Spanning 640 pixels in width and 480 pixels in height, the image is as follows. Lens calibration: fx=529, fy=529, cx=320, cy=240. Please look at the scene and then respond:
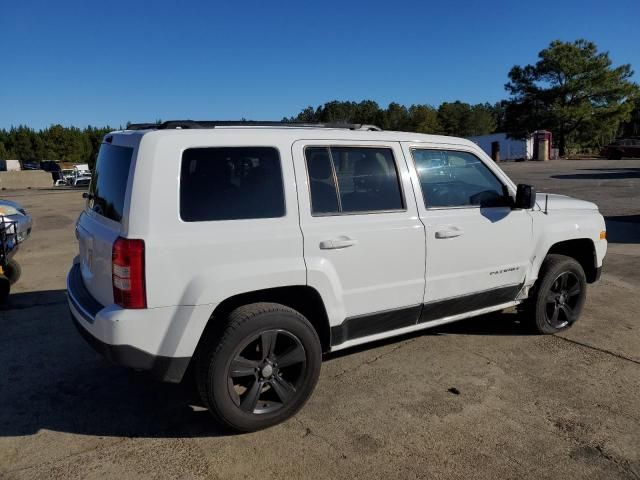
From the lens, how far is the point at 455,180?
4145 millimetres

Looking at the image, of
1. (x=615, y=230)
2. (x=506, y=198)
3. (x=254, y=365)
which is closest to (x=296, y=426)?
(x=254, y=365)

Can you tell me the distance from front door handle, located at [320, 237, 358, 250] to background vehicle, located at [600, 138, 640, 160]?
4559cm

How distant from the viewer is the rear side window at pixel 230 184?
3041 mm

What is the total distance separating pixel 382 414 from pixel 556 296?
2312 mm

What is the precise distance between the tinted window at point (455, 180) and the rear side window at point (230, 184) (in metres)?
1.22

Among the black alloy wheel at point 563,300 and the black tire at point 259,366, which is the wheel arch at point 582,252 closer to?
the black alloy wheel at point 563,300

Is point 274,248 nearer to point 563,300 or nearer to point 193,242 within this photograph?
point 193,242

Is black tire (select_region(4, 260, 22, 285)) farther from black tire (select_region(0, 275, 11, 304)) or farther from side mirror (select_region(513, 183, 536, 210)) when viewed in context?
side mirror (select_region(513, 183, 536, 210))

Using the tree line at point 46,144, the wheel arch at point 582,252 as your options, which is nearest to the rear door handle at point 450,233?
the wheel arch at point 582,252

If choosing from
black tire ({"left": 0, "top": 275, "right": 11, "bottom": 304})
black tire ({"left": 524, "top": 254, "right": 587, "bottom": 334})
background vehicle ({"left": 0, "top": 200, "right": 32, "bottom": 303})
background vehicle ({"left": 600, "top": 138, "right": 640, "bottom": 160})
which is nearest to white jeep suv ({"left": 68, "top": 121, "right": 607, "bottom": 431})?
black tire ({"left": 524, "top": 254, "right": 587, "bottom": 334})

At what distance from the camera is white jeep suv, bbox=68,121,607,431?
2938 millimetres

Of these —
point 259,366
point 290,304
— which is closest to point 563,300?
point 290,304

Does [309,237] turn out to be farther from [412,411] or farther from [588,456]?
[588,456]

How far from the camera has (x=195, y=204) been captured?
3.04m
